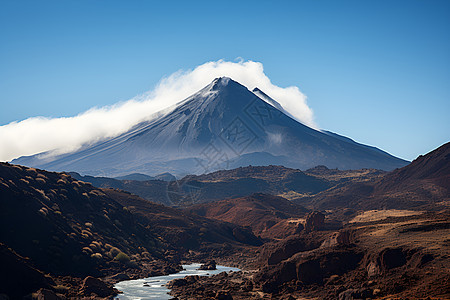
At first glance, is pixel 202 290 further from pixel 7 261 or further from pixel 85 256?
pixel 7 261

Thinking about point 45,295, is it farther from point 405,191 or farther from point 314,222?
point 405,191

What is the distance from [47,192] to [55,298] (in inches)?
1158

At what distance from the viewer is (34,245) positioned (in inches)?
2021

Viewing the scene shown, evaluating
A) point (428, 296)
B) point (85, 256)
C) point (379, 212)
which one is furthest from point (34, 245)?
point (379, 212)

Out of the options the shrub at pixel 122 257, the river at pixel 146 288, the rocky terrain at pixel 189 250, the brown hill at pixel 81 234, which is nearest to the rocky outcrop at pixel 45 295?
the rocky terrain at pixel 189 250

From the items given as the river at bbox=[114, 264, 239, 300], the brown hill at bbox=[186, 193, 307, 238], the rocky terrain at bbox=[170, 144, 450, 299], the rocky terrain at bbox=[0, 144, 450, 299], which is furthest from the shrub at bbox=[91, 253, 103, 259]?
the brown hill at bbox=[186, 193, 307, 238]

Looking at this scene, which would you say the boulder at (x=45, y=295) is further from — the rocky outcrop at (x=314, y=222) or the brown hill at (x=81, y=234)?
the rocky outcrop at (x=314, y=222)

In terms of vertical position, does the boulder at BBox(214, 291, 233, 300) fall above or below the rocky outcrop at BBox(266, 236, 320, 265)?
below

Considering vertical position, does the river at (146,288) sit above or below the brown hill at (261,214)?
below

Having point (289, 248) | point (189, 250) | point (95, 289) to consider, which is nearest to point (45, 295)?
point (95, 289)

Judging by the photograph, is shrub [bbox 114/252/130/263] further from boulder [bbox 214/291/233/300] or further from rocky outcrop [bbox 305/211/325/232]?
rocky outcrop [bbox 305/211/325/232]

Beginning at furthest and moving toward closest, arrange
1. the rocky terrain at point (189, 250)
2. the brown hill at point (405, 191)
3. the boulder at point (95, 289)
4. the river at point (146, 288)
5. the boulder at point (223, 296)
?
the brown hill at point (405, 191) → the river at point (146, 288) → the boulder at point (95, 289) → the boulder at point (223, 296) → the rocky terrain at point (189, 250)

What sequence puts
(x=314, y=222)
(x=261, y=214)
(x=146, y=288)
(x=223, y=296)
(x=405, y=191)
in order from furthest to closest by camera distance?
(x=405, y=191), (x=261, y=214), (x=314, y=222), (x=146, y=288), (x=223, y=296)

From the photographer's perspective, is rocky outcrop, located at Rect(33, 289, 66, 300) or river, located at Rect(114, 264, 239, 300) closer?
rocky outcrop, located at Rect(33, 289, 66, 300)
